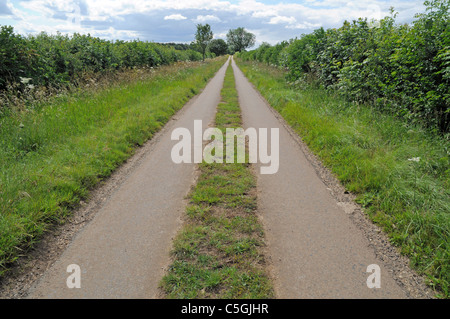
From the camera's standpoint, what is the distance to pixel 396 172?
4949mm

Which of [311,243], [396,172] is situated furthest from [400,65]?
[311,243]

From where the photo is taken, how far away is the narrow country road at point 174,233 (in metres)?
2.96

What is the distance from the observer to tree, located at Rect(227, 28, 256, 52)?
136625 mm

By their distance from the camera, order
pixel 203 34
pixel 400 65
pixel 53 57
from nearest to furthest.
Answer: pixel 400 65 → pixel 53 57 → pixel 203 34

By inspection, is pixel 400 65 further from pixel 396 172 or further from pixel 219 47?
pixel 219 47

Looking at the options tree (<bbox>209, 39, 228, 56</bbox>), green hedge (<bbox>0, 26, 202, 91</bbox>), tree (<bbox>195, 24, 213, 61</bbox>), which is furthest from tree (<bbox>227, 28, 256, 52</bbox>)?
green hedge (<bbox>0, 26, 202, 91</bbox>)

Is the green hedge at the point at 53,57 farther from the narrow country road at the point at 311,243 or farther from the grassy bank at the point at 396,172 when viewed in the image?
the grassy bank at the point at 396,172

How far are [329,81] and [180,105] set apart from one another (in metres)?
6.77

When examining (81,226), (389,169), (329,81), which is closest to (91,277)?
(81,226)

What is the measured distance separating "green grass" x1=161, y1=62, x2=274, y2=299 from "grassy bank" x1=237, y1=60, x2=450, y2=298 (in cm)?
190

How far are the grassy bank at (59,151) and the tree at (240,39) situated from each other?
5399 inches

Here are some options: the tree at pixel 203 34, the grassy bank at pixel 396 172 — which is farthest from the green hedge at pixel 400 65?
the tree at pixel 203 34

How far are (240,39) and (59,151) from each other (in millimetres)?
144199
